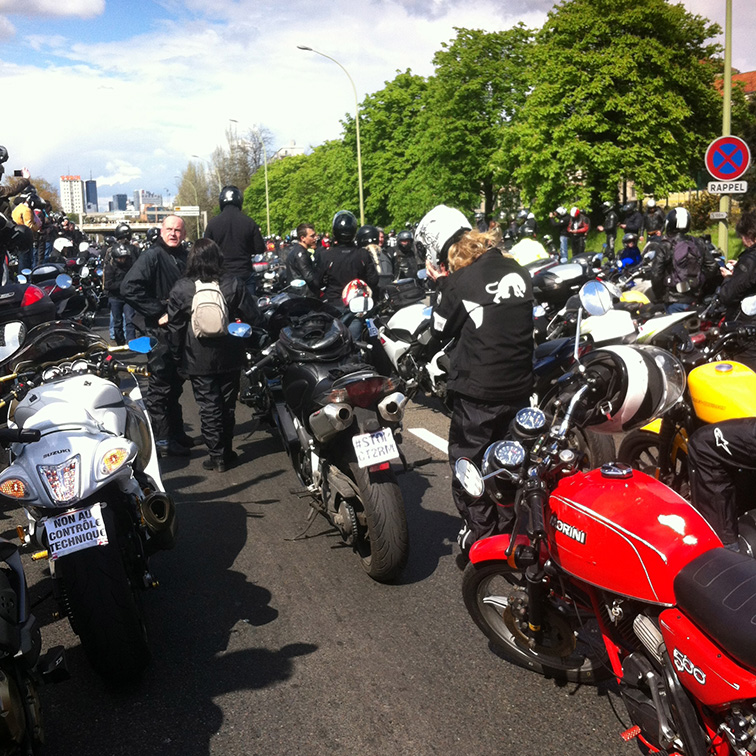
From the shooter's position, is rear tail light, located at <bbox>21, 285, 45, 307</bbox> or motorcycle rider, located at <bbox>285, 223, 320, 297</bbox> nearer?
rear tail light, located at <bbox>21, 285, 45, 307</bbox>

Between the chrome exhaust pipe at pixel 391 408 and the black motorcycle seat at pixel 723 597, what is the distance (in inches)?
84.8

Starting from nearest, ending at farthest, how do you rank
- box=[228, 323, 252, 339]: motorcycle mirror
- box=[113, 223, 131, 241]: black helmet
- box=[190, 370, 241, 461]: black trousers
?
box=[228, 323, 252, 339]: motorcycle mirror → box=[190, 370, 241, 461]: black trousers → box=[113, 223, 131, 241]: black helmet

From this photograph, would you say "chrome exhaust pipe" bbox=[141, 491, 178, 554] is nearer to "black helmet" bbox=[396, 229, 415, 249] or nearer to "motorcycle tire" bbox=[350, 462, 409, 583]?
"motorcycle tire" bbox=[350, 462, 409, 583]

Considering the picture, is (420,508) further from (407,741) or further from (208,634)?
(407,741)

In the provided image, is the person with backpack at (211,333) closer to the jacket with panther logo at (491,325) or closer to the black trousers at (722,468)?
the jacket with panther logo at (491,325)

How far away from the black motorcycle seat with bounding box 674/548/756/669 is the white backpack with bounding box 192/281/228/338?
4.40 metres

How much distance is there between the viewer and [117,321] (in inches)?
552

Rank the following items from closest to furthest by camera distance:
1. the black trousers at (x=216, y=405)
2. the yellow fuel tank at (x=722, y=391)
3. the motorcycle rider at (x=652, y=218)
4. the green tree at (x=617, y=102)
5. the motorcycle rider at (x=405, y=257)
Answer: the yellow fuel tank at (x=722, y=391)
the black trousers at (x=216, y=405)
the motorcycle rider at (x=405, y=257)
the motorcycle rider at (x=652, y=218)
the green tree at (x=617, y=102)

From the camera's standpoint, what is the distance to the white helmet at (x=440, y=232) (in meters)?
4.67

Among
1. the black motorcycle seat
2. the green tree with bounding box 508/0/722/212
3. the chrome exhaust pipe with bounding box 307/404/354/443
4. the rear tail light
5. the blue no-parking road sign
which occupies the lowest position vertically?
the black motorcycle seat

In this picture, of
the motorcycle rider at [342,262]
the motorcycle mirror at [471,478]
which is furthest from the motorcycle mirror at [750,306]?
the motorcycle rider at [342,262]

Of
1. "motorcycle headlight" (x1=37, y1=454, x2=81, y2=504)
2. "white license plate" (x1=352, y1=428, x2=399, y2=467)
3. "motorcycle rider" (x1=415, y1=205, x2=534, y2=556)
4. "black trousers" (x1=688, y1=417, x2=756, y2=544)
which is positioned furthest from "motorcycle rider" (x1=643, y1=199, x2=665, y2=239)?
"motorcycle headlight" (x1=37, y1=454, x2=81, y2=504)

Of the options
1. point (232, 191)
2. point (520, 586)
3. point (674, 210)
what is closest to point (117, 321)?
point (232, 191)

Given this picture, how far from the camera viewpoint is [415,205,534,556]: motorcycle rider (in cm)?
419
